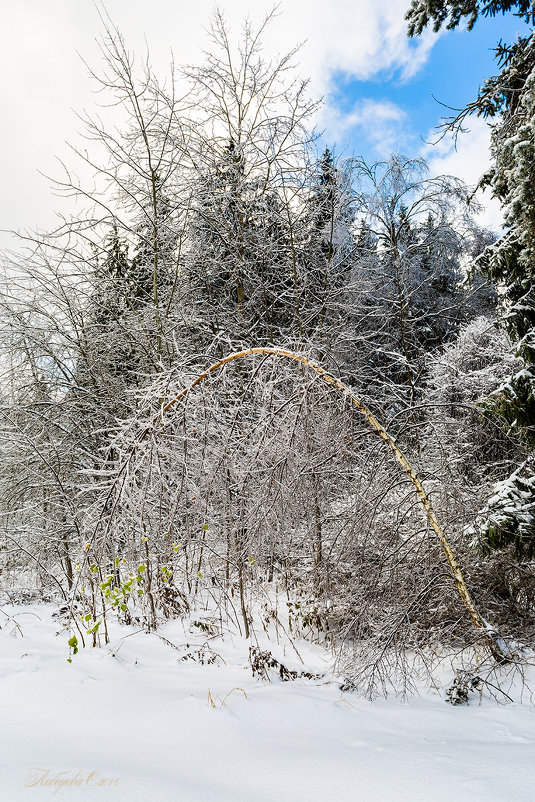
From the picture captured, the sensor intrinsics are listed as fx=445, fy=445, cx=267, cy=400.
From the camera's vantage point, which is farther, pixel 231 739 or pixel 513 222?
pixel 513 222

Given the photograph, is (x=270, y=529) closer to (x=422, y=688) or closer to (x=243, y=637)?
(x=422, y=688)

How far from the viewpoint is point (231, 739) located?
7.61 ft

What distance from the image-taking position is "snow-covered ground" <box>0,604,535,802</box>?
1733mm

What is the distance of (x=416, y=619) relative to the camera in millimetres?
3850

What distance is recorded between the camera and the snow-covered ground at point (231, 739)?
5.69 ft

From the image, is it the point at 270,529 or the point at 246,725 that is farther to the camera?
the point at 270,529

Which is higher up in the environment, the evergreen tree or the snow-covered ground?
the evergreen tree

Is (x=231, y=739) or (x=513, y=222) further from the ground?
(x=513, y=222)

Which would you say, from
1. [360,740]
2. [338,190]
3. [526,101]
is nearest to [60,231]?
[338,190]

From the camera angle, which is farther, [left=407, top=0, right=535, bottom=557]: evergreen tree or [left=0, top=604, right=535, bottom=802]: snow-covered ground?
[left=407, top=0, right=535, bottom=557]: evergreen tree

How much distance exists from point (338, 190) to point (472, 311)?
9.58m

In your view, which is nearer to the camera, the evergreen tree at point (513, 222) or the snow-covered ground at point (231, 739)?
the snow-covered ground at point (231, 739)

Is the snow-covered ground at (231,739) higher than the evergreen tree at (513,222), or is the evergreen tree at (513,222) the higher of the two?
the evergreen tree at (513,222)

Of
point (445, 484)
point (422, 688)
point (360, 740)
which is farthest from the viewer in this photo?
point (445, 484)
